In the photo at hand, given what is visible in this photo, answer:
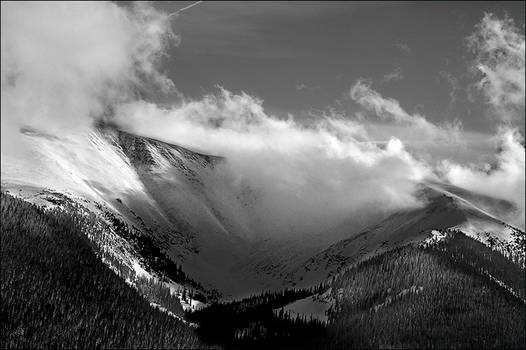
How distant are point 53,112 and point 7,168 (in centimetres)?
1901

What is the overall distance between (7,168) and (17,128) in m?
8.36

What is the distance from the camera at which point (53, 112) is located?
52438mm

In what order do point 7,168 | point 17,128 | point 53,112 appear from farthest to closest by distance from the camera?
1. point 53,112
2. point 7,168
3. point 17,128

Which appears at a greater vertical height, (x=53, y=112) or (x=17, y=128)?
(x=53, y=112)

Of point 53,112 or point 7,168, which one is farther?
point 53,112

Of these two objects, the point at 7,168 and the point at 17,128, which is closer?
the point at 17,128

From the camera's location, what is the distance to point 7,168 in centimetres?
3456

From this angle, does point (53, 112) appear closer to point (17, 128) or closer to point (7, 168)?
point (7, 168)

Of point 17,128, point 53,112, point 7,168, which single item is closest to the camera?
point 17,128

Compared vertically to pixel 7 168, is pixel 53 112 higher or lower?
higher

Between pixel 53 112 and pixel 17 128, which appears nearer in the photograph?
pixel 17 128

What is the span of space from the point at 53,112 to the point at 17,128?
26.5 meters

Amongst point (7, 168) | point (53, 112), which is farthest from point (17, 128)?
point (53, 112)

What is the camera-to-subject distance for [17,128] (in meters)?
27.3
